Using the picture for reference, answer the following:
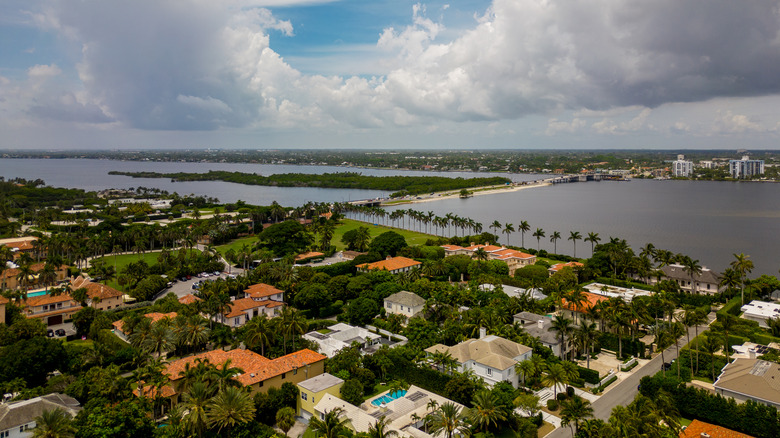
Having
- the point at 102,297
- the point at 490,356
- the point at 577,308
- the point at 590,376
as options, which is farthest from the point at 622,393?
the point at 102,297

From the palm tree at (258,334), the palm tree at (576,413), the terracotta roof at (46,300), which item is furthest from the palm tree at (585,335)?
the terracotta roof at (46,300)

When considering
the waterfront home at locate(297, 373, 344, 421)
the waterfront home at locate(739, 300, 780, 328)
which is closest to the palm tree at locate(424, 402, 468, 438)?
the waterfront home at locate(297, 373, 344, 421)

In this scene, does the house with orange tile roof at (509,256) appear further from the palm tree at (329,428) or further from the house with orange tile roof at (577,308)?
the palm tree at (329,428)

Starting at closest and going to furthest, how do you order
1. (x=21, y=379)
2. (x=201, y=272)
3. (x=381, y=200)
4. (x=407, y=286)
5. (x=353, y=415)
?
A: (x=353, y=415), (x=21, y=379), (x=407, y=286), (x=201, y=272), (x=381, y=200)

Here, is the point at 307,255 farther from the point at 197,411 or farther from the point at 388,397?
the point at 197,411

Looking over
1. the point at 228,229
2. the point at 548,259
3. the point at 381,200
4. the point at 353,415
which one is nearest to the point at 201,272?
the point at 228,229

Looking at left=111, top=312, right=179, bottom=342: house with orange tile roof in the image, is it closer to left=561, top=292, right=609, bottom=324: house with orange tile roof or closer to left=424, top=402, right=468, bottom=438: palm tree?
left=424, top=402, right=468, bottom=438: palm tree

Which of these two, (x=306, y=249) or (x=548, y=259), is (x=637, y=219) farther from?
(x=306, y=249)
